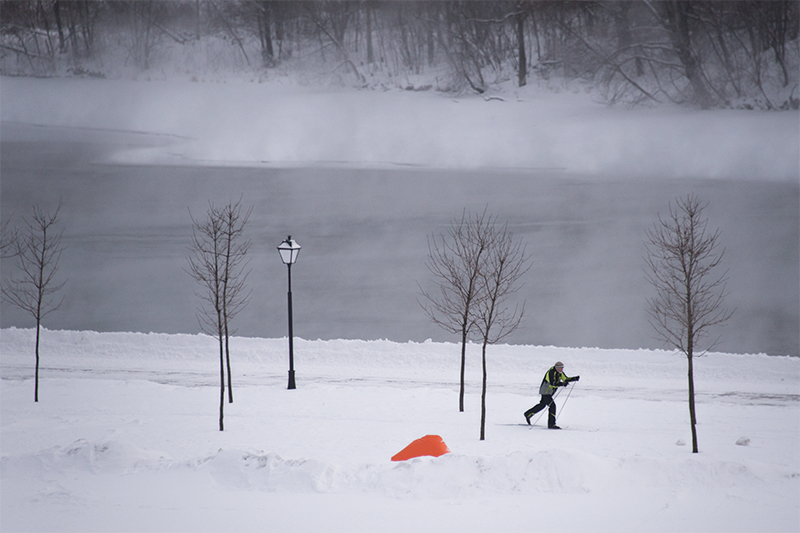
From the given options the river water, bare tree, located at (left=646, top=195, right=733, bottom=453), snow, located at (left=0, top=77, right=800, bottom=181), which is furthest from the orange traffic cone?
snow, located at (left=0, top=77, right=800, bottom=181)

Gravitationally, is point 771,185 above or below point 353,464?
above

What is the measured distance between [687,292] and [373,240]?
15.2 m

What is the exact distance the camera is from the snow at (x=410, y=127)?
29.8 m

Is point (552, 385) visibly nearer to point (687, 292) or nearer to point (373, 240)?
point (687, 292)

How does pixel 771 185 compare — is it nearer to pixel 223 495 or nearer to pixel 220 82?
pixel 223 495

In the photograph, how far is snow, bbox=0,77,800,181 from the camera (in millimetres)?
29797

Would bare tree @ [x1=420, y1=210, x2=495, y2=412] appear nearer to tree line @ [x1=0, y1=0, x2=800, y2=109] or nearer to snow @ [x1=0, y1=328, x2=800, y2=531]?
snow @ [x1=0, y1=328, x2=800, y2=531]

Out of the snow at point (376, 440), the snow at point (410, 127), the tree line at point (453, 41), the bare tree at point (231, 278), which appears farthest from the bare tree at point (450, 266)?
the tree line at point (453, 41)

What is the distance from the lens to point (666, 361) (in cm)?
1305

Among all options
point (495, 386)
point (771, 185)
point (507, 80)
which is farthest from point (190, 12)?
point (495, 386)

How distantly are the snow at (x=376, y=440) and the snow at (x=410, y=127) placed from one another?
1823 cm

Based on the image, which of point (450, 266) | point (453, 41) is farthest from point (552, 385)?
point (453, 41)

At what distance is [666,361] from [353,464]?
28.0ft

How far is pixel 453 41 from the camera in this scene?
38.8 metres
